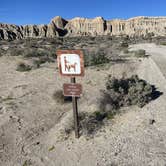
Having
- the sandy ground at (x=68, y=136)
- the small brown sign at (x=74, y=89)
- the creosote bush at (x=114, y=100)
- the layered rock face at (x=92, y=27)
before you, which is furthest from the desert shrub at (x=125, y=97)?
the layered rock face at (x=92, y=27)

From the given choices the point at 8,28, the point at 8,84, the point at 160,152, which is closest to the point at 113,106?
the point at 160,152

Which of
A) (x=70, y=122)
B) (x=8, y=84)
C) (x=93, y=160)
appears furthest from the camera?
(x=8, y=84)

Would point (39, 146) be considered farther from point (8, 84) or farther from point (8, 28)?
point (8, 28)

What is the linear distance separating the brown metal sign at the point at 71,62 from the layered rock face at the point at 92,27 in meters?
135

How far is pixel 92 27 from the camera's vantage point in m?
154

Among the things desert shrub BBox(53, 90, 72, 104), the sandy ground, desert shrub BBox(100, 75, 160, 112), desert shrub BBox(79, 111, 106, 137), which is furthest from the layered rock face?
desert shrub BBox(79, 111, 106, 137)

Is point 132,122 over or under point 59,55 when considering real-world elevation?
under

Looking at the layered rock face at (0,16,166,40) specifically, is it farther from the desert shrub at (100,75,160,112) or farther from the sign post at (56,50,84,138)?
the sign post at (56,50,84,138)

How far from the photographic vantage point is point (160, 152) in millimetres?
7250

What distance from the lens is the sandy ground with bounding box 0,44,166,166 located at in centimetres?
730

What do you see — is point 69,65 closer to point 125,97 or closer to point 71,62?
point 71,62

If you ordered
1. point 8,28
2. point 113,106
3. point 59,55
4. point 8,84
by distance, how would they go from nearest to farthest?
point 59,55
point 113,106
point 8,84
point 8,28

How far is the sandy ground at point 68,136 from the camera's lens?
7.30 meters

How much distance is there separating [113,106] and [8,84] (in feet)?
23.3
